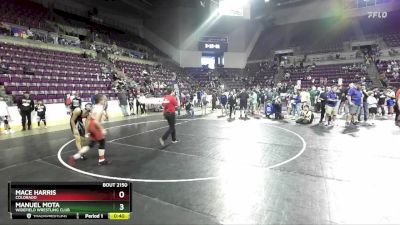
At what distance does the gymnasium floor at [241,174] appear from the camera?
4.28 m

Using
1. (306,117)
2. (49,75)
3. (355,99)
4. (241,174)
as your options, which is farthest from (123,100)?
(241,174)

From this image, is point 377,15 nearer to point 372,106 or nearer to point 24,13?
point 372,106

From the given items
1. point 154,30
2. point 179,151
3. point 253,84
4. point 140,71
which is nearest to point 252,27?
point 253,84

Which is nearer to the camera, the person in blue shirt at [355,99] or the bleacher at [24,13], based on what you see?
the person in blue shirt at [355,99]

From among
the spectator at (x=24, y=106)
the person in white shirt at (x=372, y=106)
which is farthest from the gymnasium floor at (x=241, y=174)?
the person in white shirt at (x=372, y=106)

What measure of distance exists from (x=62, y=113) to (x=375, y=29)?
35.6 m

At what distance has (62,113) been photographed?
56.0ft
